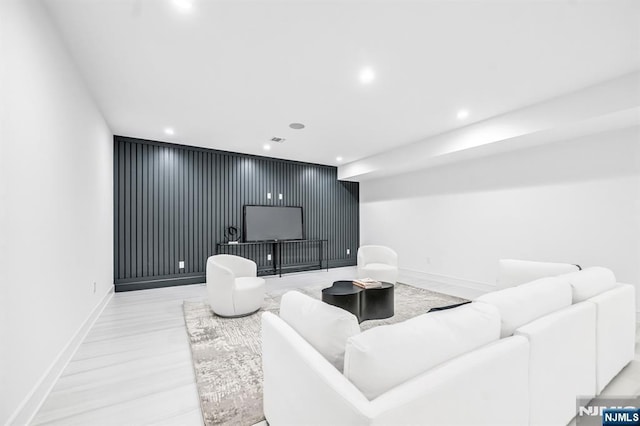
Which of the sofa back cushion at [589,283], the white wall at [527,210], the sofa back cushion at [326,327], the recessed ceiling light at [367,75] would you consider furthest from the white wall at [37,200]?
the white wall at [527,210]

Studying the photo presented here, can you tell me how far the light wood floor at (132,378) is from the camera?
1.73 meters

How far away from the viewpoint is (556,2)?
1.92 m

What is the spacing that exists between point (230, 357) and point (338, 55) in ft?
9.58

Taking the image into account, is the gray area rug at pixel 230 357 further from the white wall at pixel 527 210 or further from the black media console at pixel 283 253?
the black media console at pixel 283 253

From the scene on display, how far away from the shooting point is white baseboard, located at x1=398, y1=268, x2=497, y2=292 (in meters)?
4.78

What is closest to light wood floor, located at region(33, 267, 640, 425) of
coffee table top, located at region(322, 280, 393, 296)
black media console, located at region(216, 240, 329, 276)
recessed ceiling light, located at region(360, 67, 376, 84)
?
coffee table top, located at region(322, 280, 393, 296)

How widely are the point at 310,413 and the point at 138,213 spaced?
5.21 m

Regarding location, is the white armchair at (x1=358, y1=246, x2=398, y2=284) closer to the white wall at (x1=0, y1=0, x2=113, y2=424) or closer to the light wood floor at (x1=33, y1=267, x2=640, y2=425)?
the light wood floor at (x1=33, y1=267, x2=640, y2=425)

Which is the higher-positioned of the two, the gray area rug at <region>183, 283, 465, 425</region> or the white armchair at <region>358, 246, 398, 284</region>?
the white armchair at <region>358, 246, 398, 284</region>

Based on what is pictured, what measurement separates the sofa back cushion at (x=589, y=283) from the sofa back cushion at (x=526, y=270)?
78 centimetres

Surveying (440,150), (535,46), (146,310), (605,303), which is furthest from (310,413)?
(440,150)
